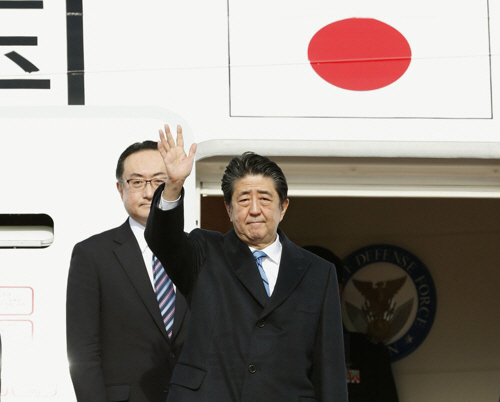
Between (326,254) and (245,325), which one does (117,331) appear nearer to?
(245,325)

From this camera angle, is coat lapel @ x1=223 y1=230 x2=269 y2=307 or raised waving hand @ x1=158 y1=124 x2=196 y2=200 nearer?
raised waving hand @ x1=158 y1=124 x2=196 y2=200

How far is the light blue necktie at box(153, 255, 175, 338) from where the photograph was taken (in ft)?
7.47

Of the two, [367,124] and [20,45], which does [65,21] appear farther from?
[367,124]

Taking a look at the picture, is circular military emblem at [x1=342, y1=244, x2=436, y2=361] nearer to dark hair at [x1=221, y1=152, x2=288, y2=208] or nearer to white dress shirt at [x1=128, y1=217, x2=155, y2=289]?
white dress shirt at [x1=128, y1=217, x2=155, y2=289]

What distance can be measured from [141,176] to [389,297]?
2.67m

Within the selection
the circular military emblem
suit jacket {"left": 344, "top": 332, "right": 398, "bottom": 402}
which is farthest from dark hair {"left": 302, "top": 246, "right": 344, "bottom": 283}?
suit jacket {"left": 344, "top": 332, "right": 398, "bottom": 402}

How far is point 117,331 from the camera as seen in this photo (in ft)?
7.36

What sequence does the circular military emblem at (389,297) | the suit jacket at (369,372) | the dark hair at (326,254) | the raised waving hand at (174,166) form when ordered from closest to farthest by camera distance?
the raised waving hand at (174,166) → the suit jacket at (369,372) → the dark hair at (326,254) → the circular military emblem at (389,297)

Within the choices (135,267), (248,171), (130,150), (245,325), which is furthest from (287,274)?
(130,150)

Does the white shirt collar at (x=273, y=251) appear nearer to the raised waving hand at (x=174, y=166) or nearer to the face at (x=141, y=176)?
the raised waving hand at (x=174, y=166)

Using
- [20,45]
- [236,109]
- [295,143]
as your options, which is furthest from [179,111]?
[20,45]

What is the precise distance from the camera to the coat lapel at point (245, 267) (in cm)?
194

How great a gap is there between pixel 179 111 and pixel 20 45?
519 millimetres

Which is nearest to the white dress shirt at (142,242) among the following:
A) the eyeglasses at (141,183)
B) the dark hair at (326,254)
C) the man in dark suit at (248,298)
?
the eyeglasses at (141,183)
